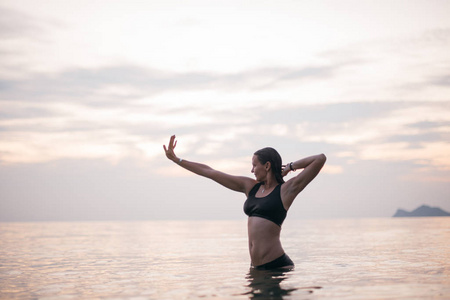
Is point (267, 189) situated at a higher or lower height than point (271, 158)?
lower

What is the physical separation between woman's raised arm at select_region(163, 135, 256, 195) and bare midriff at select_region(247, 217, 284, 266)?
0.61 m

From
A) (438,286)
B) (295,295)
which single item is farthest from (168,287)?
(438,286)

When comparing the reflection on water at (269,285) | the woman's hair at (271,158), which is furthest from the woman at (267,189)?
the reflection on water at (269,285)

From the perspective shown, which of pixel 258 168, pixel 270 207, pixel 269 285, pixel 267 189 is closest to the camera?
pixel 269 285

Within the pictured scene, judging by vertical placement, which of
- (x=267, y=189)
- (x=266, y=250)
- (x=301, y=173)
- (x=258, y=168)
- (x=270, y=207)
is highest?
(x=258, y=168)

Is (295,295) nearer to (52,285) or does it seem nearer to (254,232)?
(254,232)

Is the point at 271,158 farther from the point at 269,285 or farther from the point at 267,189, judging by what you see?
the point at 269,285

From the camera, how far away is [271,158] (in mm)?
7754

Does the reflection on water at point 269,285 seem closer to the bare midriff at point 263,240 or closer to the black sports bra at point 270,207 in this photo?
the bare midriff at point 263,240

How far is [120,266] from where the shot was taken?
12.3 m

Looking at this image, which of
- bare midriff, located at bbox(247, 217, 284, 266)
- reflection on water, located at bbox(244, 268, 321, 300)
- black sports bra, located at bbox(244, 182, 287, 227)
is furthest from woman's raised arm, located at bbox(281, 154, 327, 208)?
reflection on water, located at bbox(244, 268, 321, 300)

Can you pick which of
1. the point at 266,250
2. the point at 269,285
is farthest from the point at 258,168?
the point at 269,285

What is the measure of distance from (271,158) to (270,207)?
2.64 ft

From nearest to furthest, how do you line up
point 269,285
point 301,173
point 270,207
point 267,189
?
point 269,285
point 301,173
point 270,207
point 267,189
